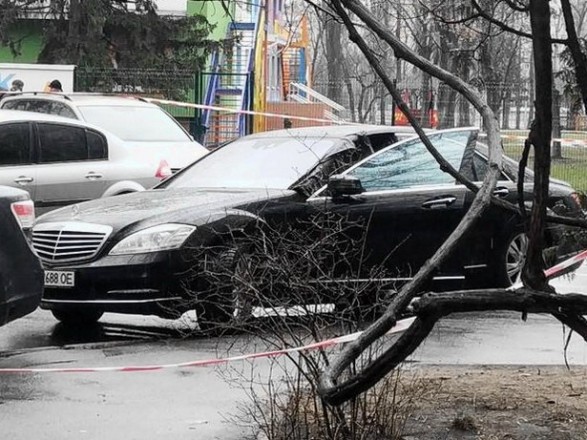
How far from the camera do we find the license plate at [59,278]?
27.3 ft

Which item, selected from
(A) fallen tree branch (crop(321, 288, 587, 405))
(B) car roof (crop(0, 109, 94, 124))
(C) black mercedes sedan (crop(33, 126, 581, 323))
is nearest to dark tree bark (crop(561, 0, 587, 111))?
(A) fallen tree branch (crop(321, 288, 587, 405))

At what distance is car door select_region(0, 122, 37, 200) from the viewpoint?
42.3 feet

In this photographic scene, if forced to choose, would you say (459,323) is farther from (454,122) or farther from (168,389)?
(454,122)

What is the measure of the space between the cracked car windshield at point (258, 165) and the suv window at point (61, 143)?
3.84m

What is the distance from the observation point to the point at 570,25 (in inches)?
142

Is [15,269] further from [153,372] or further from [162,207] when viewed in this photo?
[162,207]

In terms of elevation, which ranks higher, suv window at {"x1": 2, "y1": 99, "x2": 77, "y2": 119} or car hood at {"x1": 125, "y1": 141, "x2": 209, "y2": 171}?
suv window at {"x1": 2, "y1": 99, "x2": 77, "y2": 119}

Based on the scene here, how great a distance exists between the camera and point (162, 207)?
28.3 feet

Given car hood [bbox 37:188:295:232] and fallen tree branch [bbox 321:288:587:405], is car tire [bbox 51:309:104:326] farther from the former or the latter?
fallen tree branch [bbox 321:288:587:405]

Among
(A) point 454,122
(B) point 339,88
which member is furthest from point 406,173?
(B) point 339,88

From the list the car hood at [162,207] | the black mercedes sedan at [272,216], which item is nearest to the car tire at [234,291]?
the black mercedes sedan at [272,216]

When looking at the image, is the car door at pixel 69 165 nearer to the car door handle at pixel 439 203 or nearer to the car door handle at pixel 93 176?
the car door handle at pixel 93 176

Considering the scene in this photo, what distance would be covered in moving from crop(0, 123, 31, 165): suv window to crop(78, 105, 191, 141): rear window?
2.38 m

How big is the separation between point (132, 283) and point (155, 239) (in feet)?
1.18
